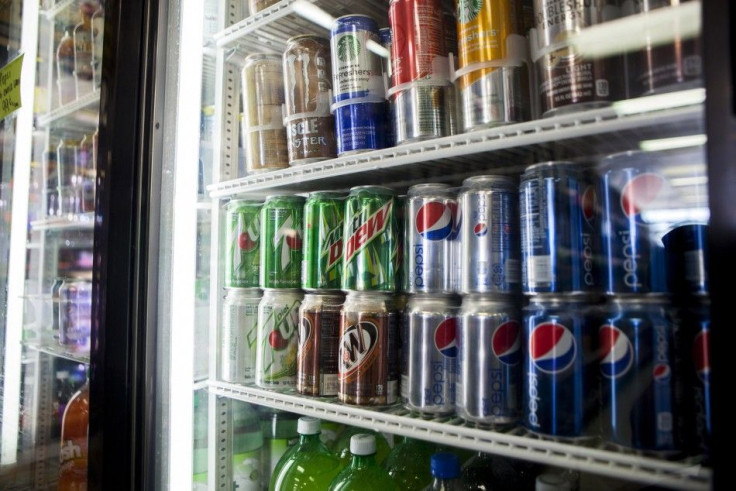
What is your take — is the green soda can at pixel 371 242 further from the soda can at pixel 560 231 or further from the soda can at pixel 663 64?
the soda can at pixel 663 64

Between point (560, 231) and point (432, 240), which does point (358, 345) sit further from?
point (560, 231)

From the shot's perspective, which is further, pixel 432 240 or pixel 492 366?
pixel 432 240

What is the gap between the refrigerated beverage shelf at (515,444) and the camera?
2.31 feet

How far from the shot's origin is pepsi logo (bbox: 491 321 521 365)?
2.99 ft

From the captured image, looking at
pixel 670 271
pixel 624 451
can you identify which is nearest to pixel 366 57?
pixel 670 271

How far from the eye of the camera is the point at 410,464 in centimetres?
121

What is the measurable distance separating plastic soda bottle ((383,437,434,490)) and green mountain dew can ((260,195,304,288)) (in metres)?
0.49

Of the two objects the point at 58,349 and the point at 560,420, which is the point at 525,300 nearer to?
the point at 560,420

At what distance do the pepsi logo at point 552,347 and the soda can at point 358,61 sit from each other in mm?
647

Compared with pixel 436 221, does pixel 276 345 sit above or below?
below

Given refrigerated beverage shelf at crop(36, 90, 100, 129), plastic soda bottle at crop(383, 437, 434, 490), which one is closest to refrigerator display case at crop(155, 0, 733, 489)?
plastic soda bottle at crop(383, 437, 434, 490)

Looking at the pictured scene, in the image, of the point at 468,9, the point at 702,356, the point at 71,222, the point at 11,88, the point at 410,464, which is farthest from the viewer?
the point at 71,222

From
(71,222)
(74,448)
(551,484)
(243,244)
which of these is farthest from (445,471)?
(71,222)

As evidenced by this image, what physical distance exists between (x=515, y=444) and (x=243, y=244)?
832 millimetres
